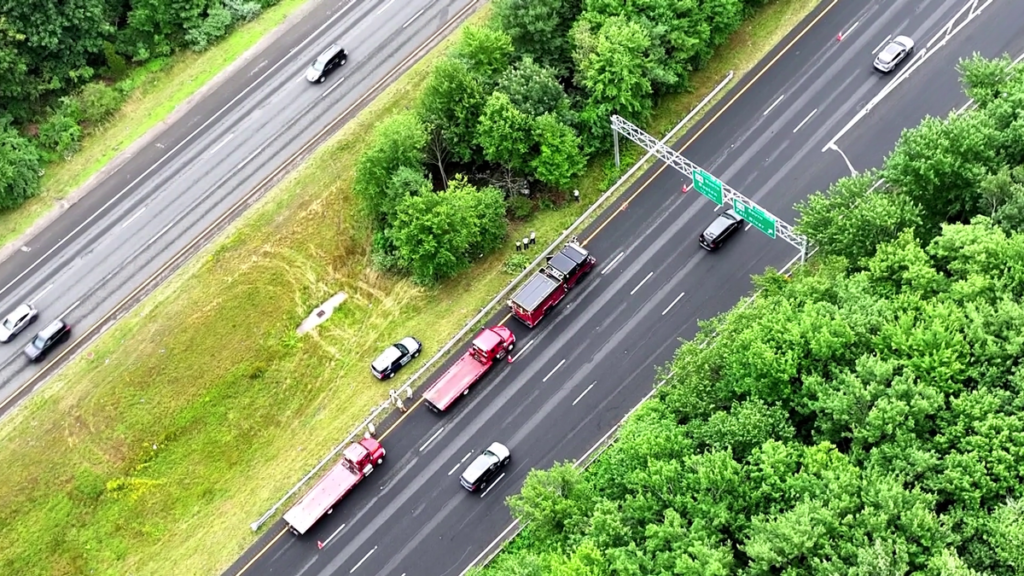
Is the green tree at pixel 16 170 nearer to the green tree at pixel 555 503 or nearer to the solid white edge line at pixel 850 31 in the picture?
the green tree at pixel 555 503

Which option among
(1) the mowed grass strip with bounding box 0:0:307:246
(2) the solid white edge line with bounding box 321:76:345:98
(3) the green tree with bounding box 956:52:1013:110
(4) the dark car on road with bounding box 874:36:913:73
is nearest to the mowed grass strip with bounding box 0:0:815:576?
(2) the solid white edge line with bounding box 321:76:345:98

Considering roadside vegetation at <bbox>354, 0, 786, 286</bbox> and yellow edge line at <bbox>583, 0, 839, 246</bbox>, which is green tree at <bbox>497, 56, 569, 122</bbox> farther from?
yellow edge line at <bbox>583, 0, 839, 246</bbox>

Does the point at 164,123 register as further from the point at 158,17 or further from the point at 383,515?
the point at 383,515

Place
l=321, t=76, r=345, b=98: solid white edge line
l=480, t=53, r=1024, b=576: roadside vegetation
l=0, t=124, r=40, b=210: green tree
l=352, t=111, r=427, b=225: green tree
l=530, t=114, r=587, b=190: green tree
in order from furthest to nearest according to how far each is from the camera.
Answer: l=321, t=76, r=345, b=98: solid white edge line → l=0, t=124, r=40, b=210: green tree → l=530, t=114, r=587, b=190: green tree → l=352, t=111, r=427, b=225: green tree → l=480, t=53, r=1024, b=576: roadside vegetation

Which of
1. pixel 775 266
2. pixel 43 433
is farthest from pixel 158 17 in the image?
pixel 775 266

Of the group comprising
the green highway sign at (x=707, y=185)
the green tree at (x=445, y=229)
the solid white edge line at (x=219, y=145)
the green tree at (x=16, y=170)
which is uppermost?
the green highway sign at (x=707, y=185)

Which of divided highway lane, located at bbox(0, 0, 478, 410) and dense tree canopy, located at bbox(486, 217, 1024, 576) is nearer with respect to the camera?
dense tree canopy, located at bbox(486, 217, 1024, 576)

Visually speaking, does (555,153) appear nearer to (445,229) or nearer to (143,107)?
(445,229)

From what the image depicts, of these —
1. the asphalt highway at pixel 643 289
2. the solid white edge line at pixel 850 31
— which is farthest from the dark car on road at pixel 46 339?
the solid white edge line at pixel 850 31
